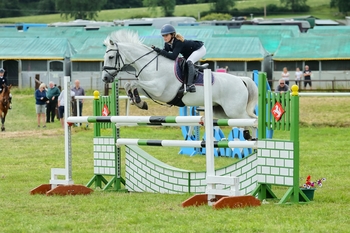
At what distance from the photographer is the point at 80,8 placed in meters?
106

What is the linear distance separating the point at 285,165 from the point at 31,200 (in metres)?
2.98

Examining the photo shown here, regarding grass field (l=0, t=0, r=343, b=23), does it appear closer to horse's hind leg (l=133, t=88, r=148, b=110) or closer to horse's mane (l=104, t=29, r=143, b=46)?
horse's mane (l=104, t=29, r=143, b=46)

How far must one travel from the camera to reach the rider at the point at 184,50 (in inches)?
432

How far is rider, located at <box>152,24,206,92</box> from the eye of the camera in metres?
11.0

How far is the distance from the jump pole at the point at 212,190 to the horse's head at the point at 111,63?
2.90 m

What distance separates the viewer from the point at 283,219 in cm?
714

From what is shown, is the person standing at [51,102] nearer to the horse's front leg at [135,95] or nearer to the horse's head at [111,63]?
the horse's head at [111,63]

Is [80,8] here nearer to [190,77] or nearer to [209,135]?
[190,77]

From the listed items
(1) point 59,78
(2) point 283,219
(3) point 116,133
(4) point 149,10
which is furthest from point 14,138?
(4) point 149,10

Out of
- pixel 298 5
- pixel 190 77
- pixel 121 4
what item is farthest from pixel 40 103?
pixel 121 4

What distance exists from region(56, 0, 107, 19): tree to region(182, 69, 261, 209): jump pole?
316 feet

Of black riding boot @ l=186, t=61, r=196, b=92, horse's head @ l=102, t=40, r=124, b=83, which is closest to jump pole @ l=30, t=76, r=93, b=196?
horse's head @ l=102, t=40, r=124, b=83

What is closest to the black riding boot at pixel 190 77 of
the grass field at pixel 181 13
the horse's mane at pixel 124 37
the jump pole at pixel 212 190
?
the horse's mane at pixel 124 37

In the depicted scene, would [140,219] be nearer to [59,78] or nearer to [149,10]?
[59,78]
